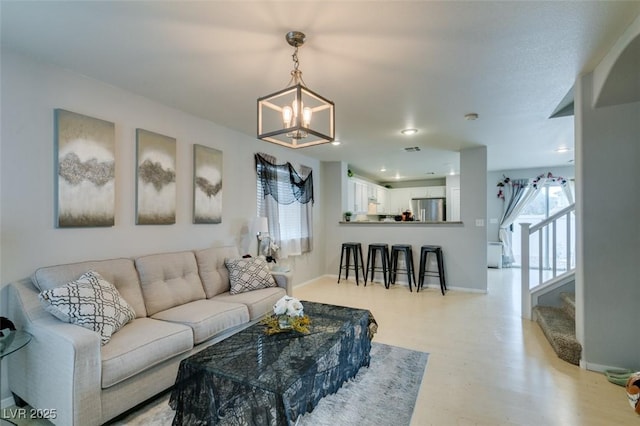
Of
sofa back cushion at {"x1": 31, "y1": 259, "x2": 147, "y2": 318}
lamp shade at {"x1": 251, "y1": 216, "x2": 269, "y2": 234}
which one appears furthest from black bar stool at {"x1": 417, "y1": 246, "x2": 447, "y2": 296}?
sofa back cushion at {"x1": 31, "y1": 259, "x2": 147, "y2": 318}

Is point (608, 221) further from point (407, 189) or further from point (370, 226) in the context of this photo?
point (407, 189)

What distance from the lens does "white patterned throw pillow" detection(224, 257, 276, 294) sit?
3.22 m

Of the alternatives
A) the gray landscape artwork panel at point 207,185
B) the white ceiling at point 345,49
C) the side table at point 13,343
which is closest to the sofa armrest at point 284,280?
the gray landscape artwork panel at point 207,185

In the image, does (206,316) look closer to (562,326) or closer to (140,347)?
(140,347)

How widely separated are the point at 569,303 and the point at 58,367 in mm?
4476

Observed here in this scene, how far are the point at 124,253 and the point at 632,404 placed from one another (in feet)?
13.2

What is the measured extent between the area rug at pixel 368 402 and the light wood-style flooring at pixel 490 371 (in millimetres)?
63

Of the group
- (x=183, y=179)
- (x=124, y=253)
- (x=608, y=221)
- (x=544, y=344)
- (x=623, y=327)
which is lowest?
(x=544, y=344)

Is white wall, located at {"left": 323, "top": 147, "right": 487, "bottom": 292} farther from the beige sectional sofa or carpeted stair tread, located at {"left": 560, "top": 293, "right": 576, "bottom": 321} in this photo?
the beige sectional sofa

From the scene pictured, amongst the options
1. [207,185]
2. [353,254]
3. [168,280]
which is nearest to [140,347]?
[168,280]

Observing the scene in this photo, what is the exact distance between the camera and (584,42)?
2.03 metres

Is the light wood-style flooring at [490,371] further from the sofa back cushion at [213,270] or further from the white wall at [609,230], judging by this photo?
the sofa back cushion at [213,270]

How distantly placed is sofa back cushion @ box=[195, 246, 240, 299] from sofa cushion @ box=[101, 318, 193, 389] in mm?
829

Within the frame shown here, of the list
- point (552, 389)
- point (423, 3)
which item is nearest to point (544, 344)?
point (552, 389)
